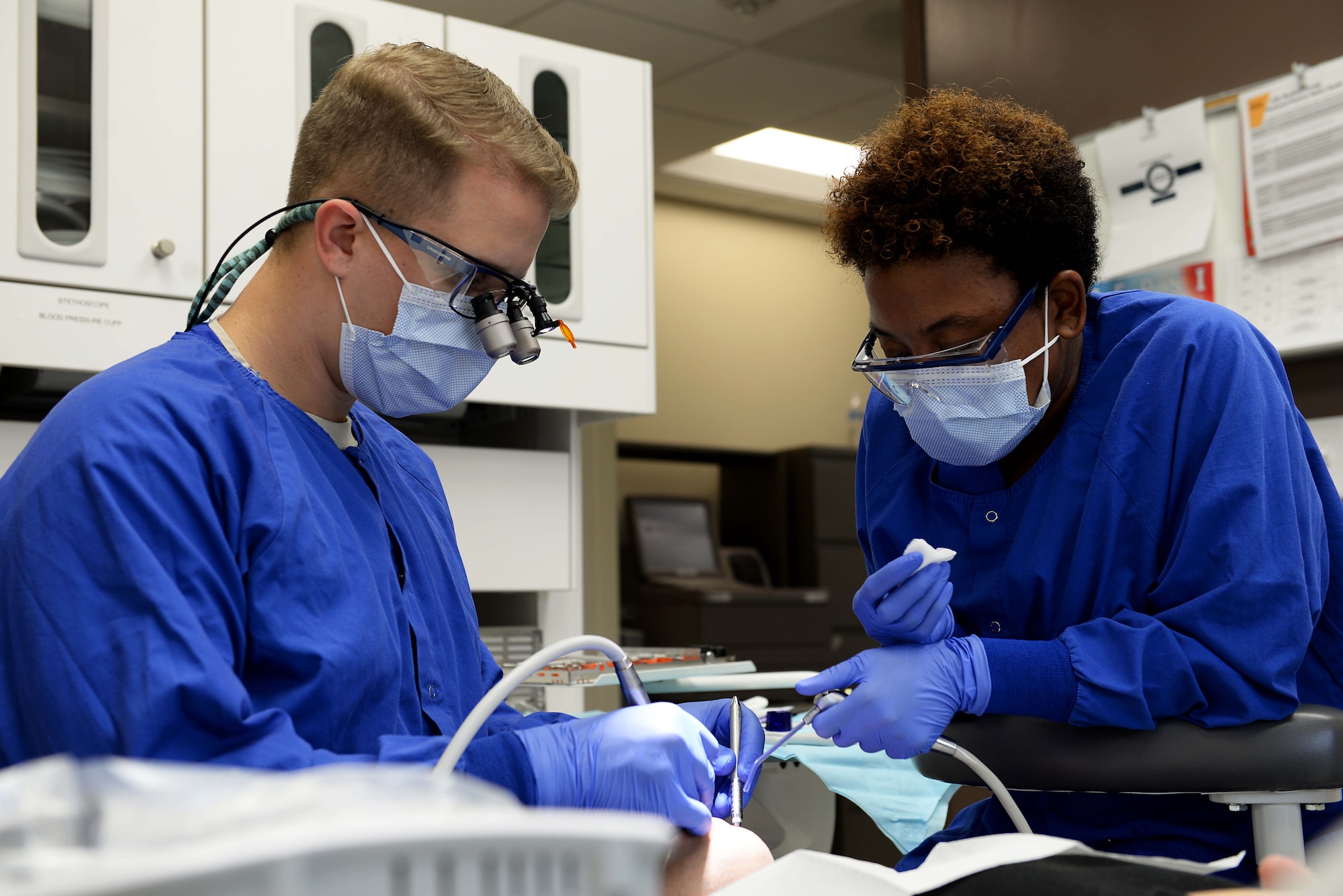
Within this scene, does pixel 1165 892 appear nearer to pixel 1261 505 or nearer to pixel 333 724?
pixel 1261 505

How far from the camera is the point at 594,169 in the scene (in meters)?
2.30

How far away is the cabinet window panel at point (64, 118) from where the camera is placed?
5.74ft

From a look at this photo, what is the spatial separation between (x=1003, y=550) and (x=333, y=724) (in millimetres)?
778

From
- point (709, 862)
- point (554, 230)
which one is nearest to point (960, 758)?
point (709, 862)

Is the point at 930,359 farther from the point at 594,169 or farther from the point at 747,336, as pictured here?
the point at 747,336

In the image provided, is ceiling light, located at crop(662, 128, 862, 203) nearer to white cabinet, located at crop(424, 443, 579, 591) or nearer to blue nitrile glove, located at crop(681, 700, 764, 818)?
white cabinet, located at crop(424, 443, 579, 591)

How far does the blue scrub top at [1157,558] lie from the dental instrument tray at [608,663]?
0.51 metres

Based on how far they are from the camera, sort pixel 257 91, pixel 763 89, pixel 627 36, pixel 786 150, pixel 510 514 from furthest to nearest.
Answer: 1. pixel 786 150
2. pixel 763 89
3. pixel 627 36
4. pixel 510 514
5. pixel 257 91

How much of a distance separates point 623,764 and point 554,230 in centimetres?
144

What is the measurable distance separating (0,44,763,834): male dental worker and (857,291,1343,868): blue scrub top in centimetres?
34

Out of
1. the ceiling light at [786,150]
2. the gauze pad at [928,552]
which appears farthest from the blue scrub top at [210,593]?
the ceiling light at [786,150]

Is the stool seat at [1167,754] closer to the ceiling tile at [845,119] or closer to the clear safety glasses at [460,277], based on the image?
the clear safety glasses at [460,277]

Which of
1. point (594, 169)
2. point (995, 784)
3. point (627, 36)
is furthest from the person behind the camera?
point (627, 36)

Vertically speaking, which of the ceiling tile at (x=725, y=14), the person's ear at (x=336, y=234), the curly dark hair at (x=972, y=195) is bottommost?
the person's ear at (x=336, y=234)
